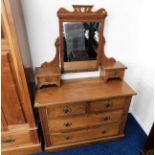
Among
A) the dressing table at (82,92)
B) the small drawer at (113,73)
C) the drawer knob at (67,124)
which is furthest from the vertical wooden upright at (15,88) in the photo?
the small drawer at (113,73)

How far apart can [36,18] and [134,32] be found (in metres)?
1.06

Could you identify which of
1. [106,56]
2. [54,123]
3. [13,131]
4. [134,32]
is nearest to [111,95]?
[106,56]

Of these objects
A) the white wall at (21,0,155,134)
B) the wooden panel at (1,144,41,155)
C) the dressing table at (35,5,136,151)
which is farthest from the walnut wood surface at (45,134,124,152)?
the white wall at (21,0,155,134)

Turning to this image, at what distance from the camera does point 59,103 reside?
54.3 inches

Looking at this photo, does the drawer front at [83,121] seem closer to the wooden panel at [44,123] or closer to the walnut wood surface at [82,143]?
the wooden panel at [44,123]

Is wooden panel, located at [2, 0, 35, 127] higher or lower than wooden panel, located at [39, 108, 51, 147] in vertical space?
higher

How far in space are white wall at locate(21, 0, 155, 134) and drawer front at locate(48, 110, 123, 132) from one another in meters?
0.49

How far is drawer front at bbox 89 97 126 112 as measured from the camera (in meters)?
1.50

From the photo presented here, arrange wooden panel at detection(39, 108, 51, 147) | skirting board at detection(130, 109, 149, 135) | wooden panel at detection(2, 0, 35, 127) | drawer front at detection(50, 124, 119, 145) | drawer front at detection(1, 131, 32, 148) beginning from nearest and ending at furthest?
1. wooden panel at detection(2, 0, 35, 127)
2. wooden panel at detection(39, 108, 51, 147)
3. drawer front at detection(1, 131, 32, 148)
4. drawer front at detection(50, 124, 119, 145)
5. skirting board at detection(130, 109, 149, 135)

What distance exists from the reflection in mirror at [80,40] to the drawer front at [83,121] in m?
0.63

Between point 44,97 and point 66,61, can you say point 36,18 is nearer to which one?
point 66,61

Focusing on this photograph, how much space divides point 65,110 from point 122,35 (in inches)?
40.0

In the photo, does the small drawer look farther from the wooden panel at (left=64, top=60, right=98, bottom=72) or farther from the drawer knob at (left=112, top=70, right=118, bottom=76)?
the wooden panel at (left=64, top=60, right=98, bottom=72)

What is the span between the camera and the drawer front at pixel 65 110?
143cm
